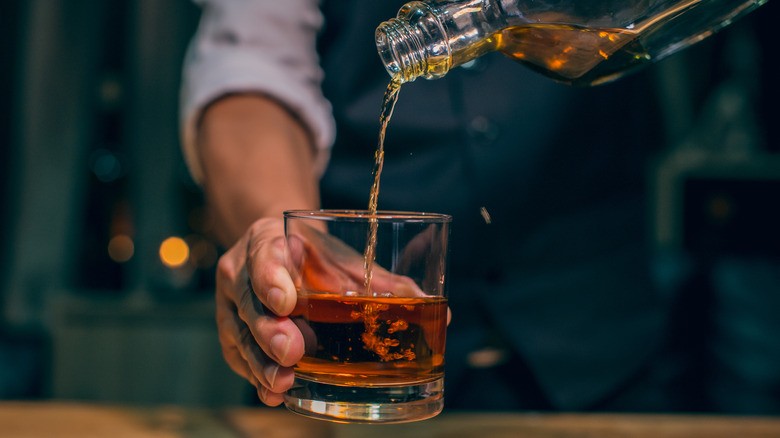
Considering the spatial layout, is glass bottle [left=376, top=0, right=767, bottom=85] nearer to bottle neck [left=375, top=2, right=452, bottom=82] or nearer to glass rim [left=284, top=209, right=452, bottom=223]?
bottle neck [left=375, top=2, right=452, bottom=82]

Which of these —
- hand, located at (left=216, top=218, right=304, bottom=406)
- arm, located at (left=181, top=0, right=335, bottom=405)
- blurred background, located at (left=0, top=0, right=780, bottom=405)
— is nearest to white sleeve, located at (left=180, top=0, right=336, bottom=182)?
arm, located at (left=181, top=0, right=335, bottom=405)

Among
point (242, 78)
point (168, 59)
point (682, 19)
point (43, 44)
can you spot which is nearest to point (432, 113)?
→ point (242, 78)

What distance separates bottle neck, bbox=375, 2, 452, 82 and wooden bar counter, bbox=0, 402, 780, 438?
529 mm

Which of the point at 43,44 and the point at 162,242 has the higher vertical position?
the point at 43,44

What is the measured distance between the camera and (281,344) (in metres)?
0.60

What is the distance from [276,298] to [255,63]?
59 centimetres

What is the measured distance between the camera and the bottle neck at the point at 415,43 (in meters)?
0.62

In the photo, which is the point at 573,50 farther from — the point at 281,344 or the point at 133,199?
the point at 133,199

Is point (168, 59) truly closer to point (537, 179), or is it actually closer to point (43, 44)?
point (43, 44)

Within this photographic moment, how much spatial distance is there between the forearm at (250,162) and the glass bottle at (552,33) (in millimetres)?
353

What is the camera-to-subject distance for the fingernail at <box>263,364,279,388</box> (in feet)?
2.07

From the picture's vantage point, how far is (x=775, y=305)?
1.74 metres

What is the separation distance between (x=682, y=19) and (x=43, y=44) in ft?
6.59

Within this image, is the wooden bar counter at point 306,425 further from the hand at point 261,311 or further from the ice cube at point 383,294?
the ice cube at point 383,294
